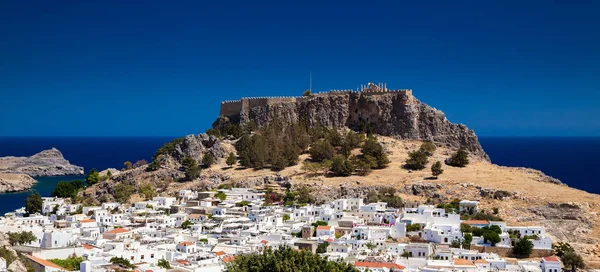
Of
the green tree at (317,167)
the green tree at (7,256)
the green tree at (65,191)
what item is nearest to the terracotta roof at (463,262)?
the green tree at (7,256)

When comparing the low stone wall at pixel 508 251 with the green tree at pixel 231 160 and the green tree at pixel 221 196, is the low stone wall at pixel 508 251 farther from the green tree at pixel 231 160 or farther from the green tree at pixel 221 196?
the green tree at pixel 231 160

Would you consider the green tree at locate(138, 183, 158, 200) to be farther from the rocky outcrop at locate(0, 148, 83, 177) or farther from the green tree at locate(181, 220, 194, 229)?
the rocky outcrop at locate(0, 148, 83, 177)

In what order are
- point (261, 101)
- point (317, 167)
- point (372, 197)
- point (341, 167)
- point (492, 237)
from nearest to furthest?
point (492, 237), point (372, 197), point (341, 167), point (317, 167), point (261, 101)

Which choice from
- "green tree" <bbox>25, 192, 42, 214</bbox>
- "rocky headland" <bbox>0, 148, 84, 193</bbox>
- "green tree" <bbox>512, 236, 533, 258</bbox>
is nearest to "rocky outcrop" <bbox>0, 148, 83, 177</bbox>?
"rocky headland" <bbox>0, 148, 84, 193</bbox>

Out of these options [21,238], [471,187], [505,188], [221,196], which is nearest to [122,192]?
[221,196]

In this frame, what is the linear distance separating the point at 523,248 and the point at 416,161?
17.9 metres

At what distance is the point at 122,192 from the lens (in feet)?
165

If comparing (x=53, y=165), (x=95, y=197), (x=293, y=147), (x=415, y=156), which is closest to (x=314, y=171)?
(x=293, y=147)

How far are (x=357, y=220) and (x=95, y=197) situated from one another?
2588 cm

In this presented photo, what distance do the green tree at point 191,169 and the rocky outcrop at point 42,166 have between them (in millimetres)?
50008

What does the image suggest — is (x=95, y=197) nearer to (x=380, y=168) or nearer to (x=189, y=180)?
(x=189, y=180)

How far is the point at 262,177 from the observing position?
5144cm

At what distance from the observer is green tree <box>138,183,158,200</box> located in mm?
50031

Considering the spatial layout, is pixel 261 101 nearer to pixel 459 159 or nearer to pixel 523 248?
pixel 459 159
